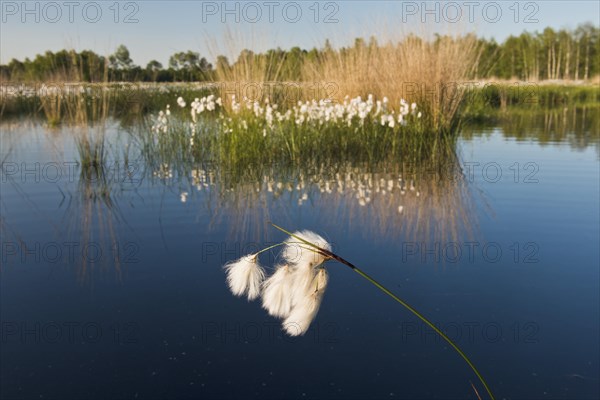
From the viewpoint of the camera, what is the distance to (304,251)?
4.33 feet

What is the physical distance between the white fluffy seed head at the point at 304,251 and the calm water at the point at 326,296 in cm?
127

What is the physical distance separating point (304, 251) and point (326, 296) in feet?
7.31

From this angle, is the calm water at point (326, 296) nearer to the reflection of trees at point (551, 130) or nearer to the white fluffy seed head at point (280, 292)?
the white fluffy seed head at point (280, 292)

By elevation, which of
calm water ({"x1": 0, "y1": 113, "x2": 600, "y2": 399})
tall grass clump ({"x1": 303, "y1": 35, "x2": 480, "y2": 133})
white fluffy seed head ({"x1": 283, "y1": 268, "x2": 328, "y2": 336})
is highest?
tall grass clump ({"x1": 303, "y1": 35, "x2": 480, "y2": 133})

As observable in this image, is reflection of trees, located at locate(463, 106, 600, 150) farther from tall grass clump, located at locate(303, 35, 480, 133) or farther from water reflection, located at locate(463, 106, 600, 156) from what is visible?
tall grass clump, located at locate(303, 35, 480, 133)

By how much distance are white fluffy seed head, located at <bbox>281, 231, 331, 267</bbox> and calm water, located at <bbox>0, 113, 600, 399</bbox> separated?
1266mm

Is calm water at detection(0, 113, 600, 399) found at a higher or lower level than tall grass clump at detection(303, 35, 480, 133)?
lower

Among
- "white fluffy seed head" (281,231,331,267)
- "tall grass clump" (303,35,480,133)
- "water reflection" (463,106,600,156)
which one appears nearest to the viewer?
"white fluffy seed head" (281,231,331,267)

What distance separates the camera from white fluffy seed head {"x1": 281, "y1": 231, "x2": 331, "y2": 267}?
129cm

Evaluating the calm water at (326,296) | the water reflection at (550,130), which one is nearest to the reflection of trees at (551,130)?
the water reflection at (550,130)

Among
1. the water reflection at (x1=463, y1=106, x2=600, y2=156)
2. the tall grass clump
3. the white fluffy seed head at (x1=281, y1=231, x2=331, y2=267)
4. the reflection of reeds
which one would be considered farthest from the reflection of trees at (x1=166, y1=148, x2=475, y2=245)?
the water reflection at (x1=463, y1=106, x2=600, y2=156)

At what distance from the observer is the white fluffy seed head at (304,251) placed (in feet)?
4.23

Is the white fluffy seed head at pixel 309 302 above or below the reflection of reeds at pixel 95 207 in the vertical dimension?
above

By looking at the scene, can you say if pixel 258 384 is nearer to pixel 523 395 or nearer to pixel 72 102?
pixel 523 395
